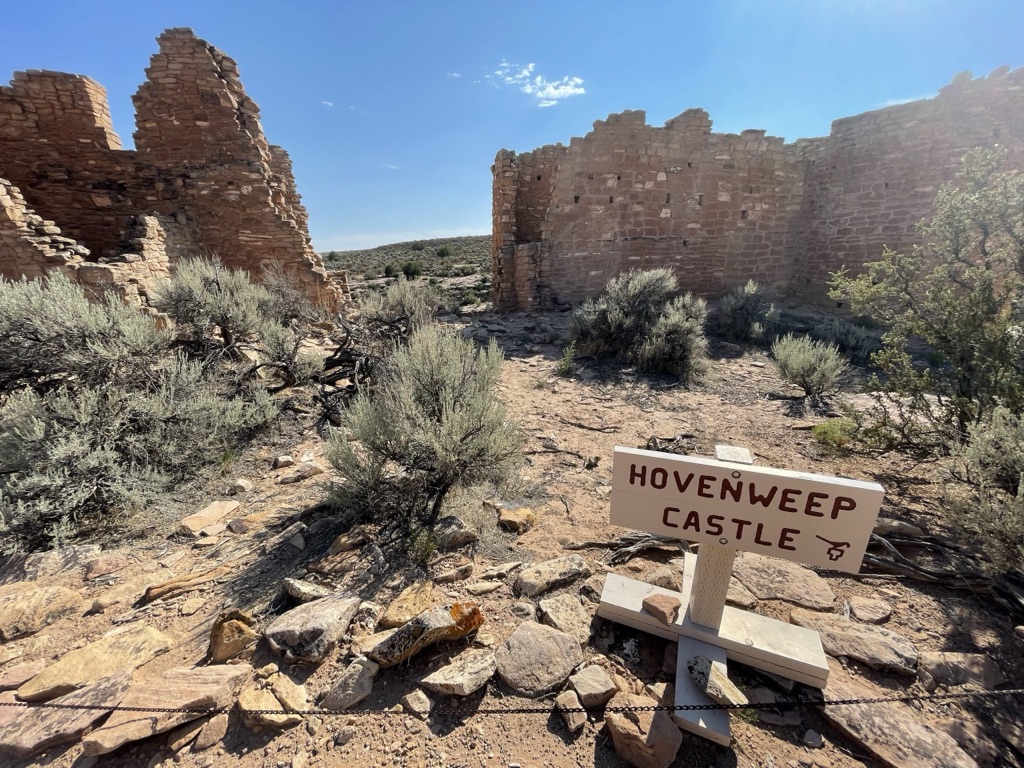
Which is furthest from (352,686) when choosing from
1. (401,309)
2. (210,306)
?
(401,309)

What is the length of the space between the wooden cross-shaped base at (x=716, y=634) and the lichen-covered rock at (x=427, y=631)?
→ 68 cm

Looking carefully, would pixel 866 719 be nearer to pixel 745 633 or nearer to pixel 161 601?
pixel 745 633

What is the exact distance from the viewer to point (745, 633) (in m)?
2.03

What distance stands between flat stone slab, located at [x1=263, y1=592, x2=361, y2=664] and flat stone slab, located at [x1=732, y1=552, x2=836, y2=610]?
6.78 feet

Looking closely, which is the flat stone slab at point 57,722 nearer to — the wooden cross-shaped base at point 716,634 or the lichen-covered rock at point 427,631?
the lichen-covered rock at point 427,631

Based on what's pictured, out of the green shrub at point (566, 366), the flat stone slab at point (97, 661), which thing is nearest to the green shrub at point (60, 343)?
the flat stone slab at point (97, 661)

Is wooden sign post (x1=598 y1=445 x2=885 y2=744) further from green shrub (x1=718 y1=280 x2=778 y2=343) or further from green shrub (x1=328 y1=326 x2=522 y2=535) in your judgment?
green shrub (x1=718 y1=280 x2=778 y2=343)

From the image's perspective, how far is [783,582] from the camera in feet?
8.32

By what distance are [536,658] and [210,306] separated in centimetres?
545

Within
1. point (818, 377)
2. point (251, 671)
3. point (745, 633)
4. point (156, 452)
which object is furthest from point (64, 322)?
point (818, 377)

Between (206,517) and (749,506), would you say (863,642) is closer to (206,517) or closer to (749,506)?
(749,506)

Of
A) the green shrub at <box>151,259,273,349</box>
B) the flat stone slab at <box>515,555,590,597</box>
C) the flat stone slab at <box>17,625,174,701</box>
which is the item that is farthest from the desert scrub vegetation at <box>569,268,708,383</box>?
the flat stone slab at <box>17,625,174,701</box>

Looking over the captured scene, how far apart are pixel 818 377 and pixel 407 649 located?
593cm

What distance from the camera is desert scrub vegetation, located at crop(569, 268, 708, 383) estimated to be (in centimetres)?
673
